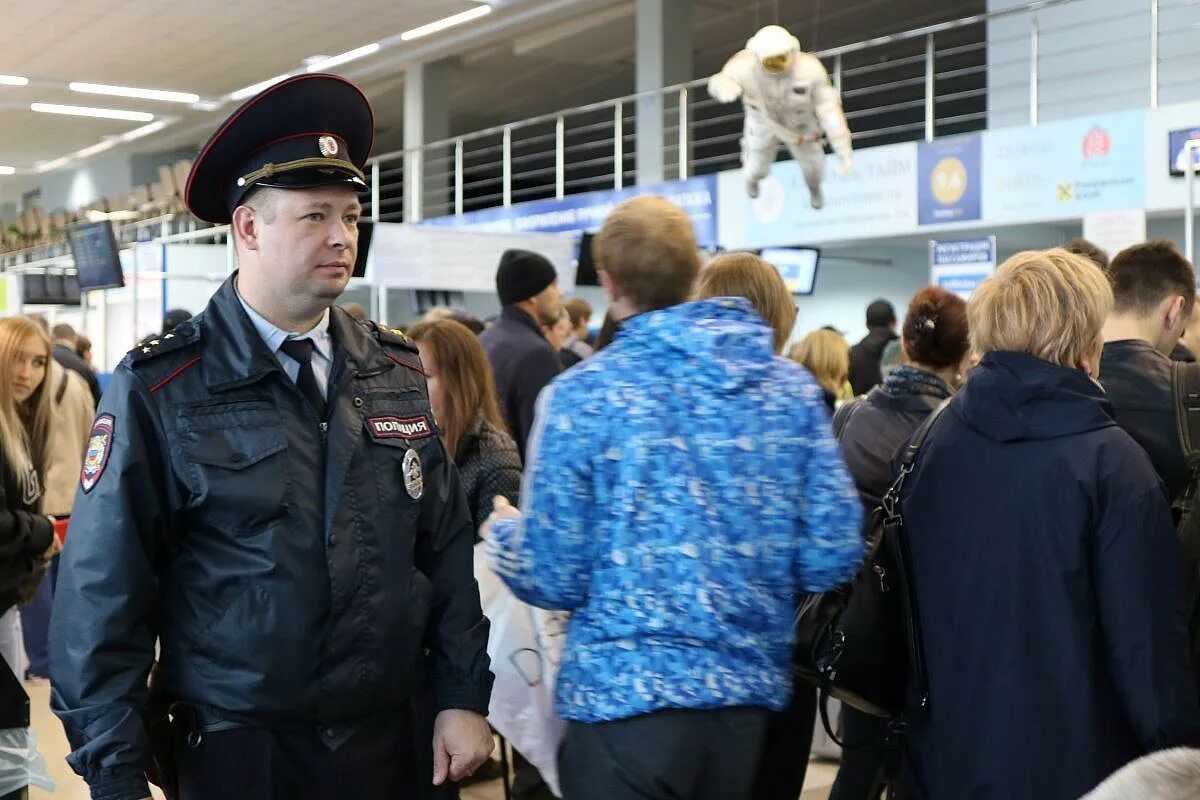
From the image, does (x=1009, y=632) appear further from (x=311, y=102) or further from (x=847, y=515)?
(x=311, y=102)

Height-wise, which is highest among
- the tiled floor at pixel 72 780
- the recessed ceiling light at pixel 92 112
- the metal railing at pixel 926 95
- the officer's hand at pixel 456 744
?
the recessed ceiling light at pixel 92 112

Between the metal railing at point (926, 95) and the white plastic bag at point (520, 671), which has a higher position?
the metal railing at point (926, 95)

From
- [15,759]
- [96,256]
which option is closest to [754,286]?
[15,759]

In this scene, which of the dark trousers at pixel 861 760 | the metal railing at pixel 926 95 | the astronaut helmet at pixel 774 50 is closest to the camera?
the dark trousers at pixel 861 760

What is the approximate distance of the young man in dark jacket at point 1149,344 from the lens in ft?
8.35

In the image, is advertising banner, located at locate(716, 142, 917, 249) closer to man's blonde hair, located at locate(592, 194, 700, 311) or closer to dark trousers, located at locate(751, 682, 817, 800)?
dark trousers, located at locate(751, 682, 817, 800)

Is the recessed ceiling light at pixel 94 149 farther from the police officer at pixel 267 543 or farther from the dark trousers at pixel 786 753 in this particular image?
the police officer at pixel 267 543

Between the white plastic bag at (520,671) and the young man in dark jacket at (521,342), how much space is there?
69.8 inches

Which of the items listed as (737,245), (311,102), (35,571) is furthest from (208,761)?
(737,245)

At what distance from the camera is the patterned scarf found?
305 centimetres

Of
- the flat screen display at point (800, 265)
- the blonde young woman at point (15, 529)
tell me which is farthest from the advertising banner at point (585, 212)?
the blonde young woman at point (15, 529)

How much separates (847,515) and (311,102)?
3.31ft

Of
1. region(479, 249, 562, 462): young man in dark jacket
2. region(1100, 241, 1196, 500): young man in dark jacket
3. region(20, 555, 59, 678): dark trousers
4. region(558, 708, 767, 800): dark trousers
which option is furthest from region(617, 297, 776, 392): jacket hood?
region(20, 555, 59, 678): dark trousers

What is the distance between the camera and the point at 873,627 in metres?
2.34
